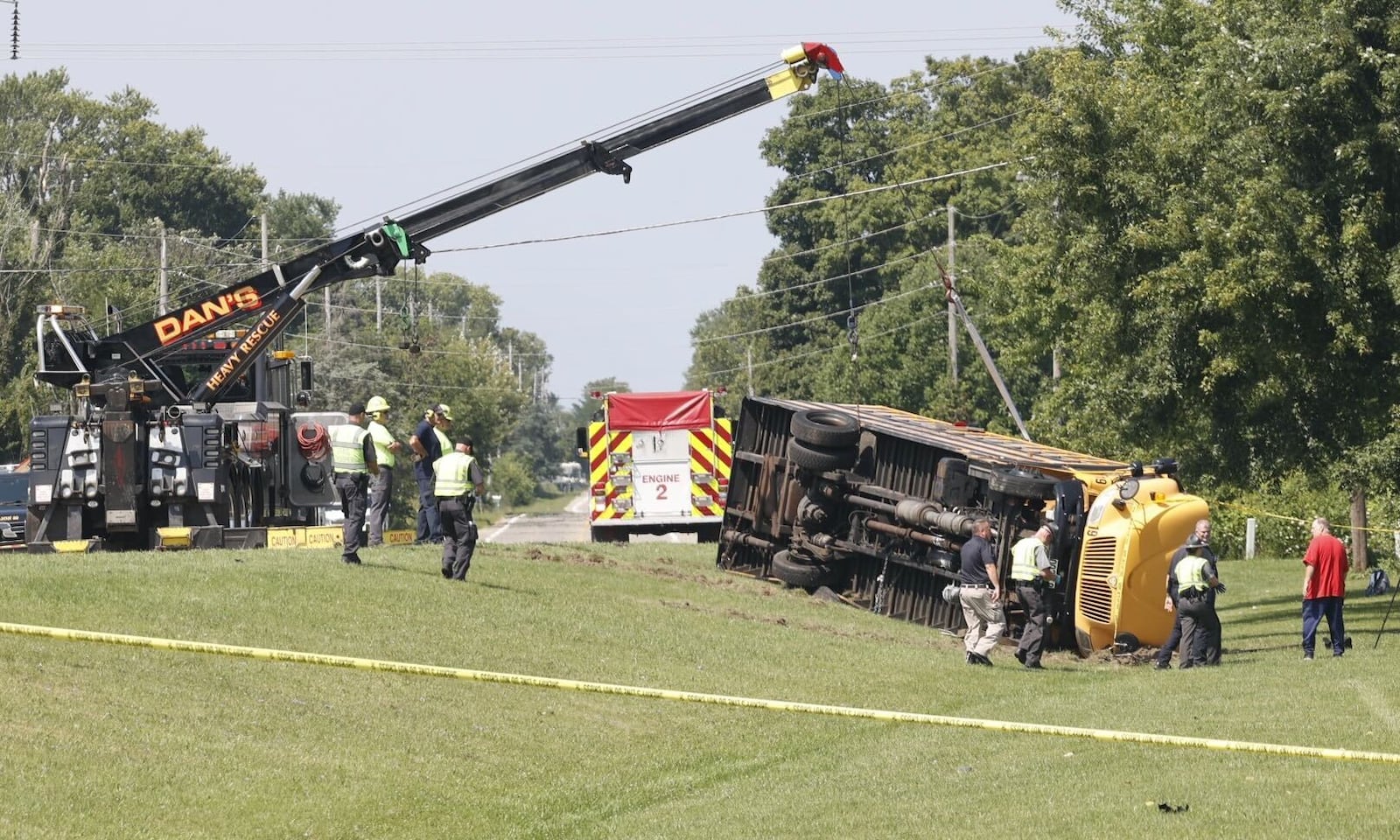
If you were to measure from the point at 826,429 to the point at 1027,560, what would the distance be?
5094 millimetres

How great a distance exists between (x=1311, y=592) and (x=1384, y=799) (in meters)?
10.6

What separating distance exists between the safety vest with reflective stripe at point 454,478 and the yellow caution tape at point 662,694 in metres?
4.53

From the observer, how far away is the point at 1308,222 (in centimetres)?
2262

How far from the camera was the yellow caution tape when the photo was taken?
41.2 ft

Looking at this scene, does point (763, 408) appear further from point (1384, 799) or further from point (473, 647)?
point (1384, 799)

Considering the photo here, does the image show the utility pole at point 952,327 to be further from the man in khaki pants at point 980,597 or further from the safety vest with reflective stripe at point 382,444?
the man in khaki pants at point 980,597

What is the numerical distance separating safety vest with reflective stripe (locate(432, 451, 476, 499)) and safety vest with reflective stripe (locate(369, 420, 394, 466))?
1253mm

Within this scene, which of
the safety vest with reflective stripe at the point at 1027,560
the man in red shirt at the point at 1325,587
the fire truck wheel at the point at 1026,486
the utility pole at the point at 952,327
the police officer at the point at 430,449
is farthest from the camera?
the utility pole at the point at 952,327

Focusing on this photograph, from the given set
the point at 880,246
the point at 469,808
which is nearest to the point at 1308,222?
the point at 469,808

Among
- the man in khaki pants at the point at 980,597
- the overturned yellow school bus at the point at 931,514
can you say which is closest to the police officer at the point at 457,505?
the man in khaki pants at the point at 980,597

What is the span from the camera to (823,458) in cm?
2389

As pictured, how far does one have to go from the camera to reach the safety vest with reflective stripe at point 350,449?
20062 millimetres

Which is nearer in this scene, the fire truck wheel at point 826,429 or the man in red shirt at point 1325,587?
the man in red shirt at point 1325,587

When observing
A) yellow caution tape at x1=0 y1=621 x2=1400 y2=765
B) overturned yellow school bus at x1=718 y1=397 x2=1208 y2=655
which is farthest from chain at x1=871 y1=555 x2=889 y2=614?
yellow caution tape at x1=0 y1=621 x2=1400 y2=765
